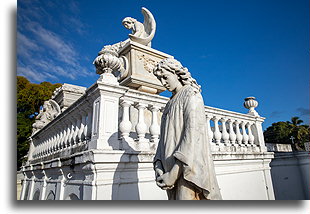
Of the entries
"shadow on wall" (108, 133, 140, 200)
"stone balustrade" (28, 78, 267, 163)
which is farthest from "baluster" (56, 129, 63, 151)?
"shadow on wall" (108, 133, 140, 200)

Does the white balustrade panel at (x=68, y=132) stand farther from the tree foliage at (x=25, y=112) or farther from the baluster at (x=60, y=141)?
the tree foliage at (x=25, y=112)

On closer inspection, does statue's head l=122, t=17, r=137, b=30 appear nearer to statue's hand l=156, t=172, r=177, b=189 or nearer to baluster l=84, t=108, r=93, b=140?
baluster l=84, t=108, r=93, b=140

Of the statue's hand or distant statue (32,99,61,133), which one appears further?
distant statue (32,99,61,133)

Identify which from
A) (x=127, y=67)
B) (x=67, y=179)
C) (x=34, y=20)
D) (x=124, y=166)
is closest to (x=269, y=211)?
(x=124, y=166)

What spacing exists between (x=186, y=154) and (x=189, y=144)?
5 cm

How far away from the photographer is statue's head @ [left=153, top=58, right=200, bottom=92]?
1.37 metres

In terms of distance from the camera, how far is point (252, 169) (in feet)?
11.0

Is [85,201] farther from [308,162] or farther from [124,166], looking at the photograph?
[308,162]

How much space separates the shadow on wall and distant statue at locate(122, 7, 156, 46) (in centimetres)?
227

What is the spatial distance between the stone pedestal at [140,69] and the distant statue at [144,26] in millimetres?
274

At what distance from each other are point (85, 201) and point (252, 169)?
264 cm

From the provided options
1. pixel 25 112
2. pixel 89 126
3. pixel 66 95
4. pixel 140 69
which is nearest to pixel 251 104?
pixel 140 69

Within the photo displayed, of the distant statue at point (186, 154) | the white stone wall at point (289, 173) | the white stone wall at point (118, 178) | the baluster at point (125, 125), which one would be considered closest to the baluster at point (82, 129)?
the white stone wall at point (118, 178)

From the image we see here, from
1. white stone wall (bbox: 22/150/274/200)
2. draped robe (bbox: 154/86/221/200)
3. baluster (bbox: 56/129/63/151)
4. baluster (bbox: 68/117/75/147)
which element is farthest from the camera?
baluster (bbox: 56/129/63/151)
